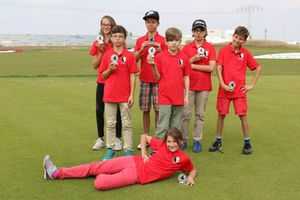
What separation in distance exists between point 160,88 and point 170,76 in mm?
225

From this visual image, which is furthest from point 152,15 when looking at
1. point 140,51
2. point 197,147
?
point 197,147

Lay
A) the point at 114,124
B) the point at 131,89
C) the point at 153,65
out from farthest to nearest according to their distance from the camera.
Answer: the point at 114,124, the point at 131,89, the point at 153,65

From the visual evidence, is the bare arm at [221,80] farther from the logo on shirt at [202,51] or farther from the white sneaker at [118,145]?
the white sneaker at [118,145]

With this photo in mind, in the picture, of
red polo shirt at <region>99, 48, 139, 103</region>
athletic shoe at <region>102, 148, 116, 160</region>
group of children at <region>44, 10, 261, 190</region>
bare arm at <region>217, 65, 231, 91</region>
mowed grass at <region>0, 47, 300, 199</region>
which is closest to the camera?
mowed grass at <region>0, 47, 300, 199</region>

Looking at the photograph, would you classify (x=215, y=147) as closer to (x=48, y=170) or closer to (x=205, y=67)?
(x=205, y=67)

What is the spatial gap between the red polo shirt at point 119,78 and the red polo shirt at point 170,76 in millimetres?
409

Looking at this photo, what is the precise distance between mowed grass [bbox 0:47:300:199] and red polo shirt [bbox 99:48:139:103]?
90 cm

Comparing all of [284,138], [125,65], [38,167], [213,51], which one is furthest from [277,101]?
[38,167]

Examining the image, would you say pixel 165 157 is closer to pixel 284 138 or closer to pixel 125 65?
pixel 125 65

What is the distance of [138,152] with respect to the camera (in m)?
5.96

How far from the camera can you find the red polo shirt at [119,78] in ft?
18.0

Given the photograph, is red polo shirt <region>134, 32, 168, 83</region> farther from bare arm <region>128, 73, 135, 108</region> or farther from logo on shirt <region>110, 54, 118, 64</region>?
logo on shirt <region>110, 54, 118, 64</region>

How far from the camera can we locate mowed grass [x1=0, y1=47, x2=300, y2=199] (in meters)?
4.26

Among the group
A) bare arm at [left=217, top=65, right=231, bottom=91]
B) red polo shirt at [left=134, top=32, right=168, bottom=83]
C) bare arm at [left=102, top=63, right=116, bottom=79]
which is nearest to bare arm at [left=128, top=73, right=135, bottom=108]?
bare arm at [left=102, top=63, right=116, bottom=79]
